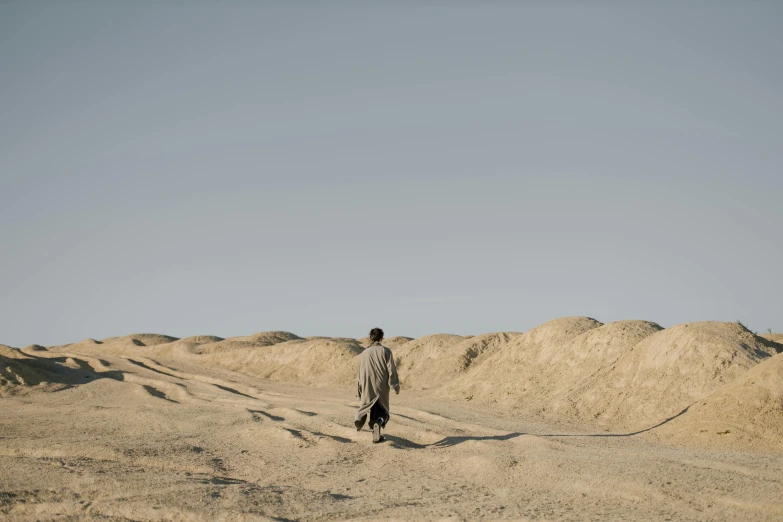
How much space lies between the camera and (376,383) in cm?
1109

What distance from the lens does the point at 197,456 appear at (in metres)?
10.6

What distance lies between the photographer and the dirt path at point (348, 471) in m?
7.18

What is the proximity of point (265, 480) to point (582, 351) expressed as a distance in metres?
14.3

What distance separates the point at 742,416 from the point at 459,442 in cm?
538

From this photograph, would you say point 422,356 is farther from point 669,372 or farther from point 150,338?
point 150,338

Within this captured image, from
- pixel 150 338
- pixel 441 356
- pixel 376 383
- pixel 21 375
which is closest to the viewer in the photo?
Answer: pixel 376 383

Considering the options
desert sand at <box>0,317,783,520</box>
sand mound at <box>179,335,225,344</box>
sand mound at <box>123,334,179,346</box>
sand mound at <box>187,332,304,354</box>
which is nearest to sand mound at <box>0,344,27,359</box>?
desert sand at <box>0,317,783,520</box>

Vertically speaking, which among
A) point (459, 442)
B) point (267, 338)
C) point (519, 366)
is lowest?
point (459, 442)

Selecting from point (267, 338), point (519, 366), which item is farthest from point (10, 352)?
point (519, 366)

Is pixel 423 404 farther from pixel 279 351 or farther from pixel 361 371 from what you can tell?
pixel 279 351

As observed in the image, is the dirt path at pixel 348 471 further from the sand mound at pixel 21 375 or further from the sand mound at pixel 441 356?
the sand mound at pixel 441 356

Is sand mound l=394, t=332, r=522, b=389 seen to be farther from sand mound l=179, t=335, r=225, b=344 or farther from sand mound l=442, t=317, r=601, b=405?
sand mound l=179, t=335, r=225, b=344

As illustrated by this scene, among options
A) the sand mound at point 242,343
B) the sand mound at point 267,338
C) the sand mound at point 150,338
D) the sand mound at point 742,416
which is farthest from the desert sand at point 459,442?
the sand mound at point 150,338

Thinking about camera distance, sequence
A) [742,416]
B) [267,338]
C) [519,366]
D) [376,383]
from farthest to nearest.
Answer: [267,338], [519,366], [742,416], [376,383]
